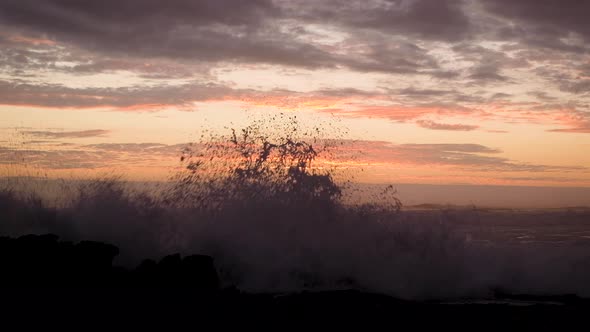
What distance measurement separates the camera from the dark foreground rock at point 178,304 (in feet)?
33.3

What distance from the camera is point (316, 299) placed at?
13.3 metres

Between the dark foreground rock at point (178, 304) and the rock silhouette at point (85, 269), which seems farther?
the rock silhouette at point (85, 269)

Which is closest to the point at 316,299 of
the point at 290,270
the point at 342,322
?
Answer: the point at 342,322

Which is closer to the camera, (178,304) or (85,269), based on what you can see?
(178,304)

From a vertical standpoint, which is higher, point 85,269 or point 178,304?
point 178,304

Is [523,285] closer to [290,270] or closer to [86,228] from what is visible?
[290,270]

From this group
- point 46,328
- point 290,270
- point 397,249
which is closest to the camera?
point 46,328

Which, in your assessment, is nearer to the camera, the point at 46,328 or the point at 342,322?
the point at 46,328

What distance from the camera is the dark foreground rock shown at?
33.3 feet

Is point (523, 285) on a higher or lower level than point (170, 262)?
lower

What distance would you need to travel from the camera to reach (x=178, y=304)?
452 inches

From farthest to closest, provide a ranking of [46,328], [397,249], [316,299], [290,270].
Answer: [397,249] → [290,270] → [316,299] → [46,328]

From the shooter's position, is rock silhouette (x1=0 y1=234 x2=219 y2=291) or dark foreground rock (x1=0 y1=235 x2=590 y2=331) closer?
dark foreground rock (x1=0 y1=235 x2=590 y2=331)

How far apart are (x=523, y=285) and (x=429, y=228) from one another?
130 inches
